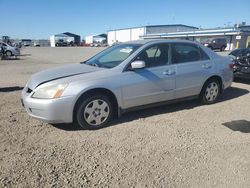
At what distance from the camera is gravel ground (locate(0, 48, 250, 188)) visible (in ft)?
10.2

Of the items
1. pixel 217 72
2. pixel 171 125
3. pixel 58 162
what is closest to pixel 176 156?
pixel 171 125

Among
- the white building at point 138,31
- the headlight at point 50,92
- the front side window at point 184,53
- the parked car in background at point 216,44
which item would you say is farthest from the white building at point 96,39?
the headlight at point 50,92

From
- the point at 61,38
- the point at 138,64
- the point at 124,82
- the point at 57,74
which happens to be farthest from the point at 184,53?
the point at 61,38

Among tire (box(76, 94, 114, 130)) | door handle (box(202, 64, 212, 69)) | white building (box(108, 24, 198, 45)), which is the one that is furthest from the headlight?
white building (box(108, 24, 198, 45))

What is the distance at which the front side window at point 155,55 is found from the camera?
200 inches

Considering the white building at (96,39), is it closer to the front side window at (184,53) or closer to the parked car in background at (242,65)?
the parked car in background at (242,65)

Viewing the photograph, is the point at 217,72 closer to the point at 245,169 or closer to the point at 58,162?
the point at 245,169

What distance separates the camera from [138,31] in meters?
90.6

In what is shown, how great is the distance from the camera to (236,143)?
4.10 meters

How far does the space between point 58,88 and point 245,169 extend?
3.00 metres

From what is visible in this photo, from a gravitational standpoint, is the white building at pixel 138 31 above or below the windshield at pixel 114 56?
above

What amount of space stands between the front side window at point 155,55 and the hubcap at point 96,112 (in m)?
1.16

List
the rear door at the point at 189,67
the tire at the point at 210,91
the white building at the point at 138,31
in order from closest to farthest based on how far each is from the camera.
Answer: the rear door at the point at 189,67 < the tire at the point at 210,91 < the white building at the point at 138,31

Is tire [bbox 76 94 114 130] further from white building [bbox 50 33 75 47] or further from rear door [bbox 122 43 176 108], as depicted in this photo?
white building [bbox 50 33 75 47]
